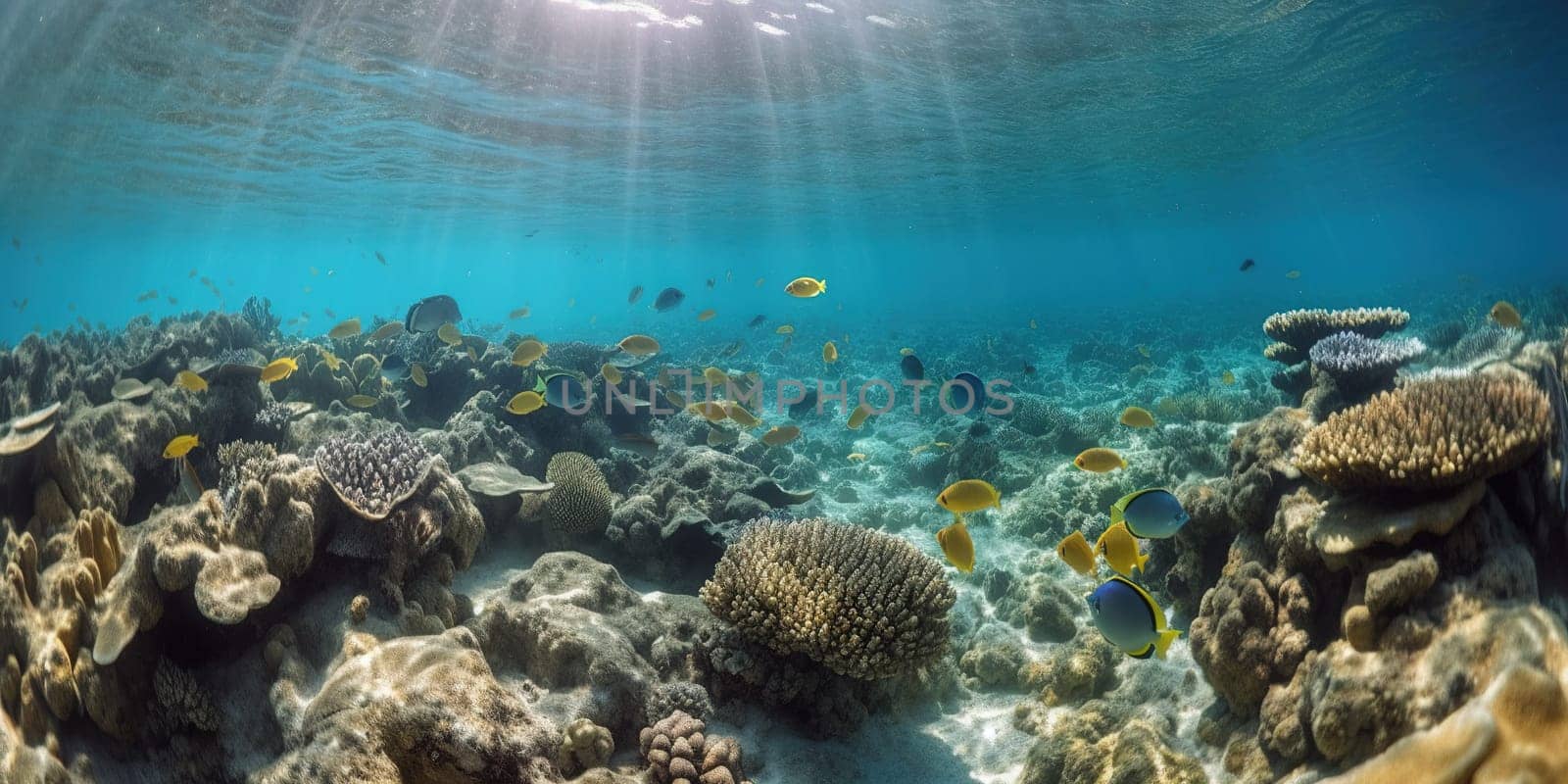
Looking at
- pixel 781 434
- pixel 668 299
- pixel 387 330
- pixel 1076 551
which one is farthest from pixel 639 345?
pixel 1076 551

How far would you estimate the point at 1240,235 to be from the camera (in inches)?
3588

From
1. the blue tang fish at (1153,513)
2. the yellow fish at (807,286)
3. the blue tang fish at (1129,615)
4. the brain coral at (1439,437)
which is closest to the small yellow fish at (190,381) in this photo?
the yellow fish at (807,286)

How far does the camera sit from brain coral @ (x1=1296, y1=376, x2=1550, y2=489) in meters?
3.82

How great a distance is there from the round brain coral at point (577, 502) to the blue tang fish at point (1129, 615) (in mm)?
5705

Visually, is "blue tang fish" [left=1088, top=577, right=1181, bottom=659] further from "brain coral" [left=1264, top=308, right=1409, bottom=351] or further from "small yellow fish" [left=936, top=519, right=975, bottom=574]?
"brain coral" [left=1264, top=308, right=1409, bottom=351]

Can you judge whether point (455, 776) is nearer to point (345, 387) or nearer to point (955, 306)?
point (345, 387)

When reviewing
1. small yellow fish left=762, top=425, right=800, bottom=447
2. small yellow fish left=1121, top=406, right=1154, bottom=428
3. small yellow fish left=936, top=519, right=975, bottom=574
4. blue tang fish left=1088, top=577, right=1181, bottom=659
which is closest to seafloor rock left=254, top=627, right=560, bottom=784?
small yellow fish left=936, top=519, right=975, bottom=574

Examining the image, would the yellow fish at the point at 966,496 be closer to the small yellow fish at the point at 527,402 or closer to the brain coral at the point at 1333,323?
the small yellow fish at the point at 527,402

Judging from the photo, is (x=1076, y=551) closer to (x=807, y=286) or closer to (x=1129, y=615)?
(x=1129, y=615)

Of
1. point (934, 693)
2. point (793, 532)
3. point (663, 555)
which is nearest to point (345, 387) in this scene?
point (663, 555)

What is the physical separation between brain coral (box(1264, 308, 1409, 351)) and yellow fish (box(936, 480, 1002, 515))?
21.3ft

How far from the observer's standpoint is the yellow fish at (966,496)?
18.6 ft

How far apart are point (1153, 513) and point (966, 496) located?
1.39 m

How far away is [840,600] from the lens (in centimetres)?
527
